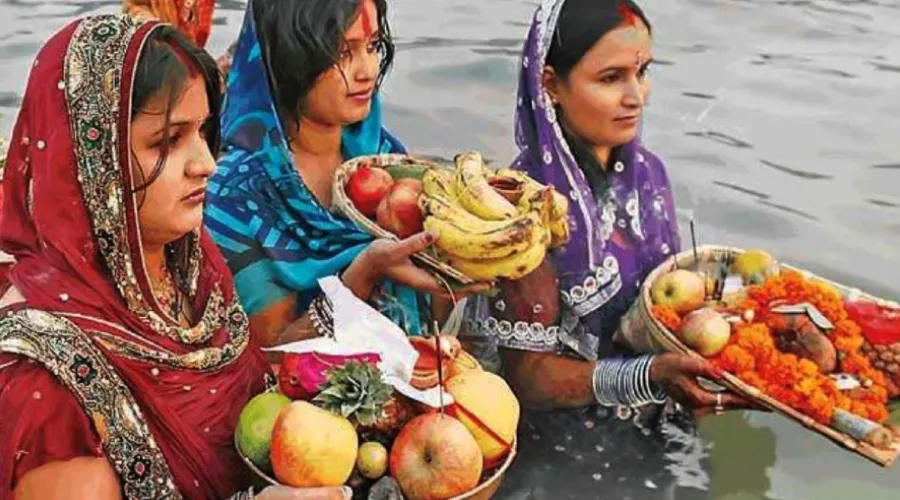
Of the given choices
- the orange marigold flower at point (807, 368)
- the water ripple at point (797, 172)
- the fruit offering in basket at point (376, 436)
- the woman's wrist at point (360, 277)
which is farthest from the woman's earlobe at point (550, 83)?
the water ripple at point (797, 172)

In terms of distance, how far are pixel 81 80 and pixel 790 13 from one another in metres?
8.58

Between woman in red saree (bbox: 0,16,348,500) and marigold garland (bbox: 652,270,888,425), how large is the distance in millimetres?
1446

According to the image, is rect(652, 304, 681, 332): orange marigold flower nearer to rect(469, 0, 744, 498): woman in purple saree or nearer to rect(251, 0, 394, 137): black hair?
rect(469, 0, 744, 498): woman in purple saree

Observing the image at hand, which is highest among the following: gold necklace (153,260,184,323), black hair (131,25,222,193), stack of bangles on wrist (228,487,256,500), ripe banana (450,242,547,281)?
black hair (131,25,222,193)

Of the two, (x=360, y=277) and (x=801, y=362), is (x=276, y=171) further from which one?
(x=801, y=362)

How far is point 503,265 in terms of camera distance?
352 cm

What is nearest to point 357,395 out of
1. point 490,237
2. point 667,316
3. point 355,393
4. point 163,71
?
point 355,393

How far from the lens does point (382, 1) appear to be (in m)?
4.02

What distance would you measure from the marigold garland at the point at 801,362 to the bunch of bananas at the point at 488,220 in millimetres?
A: 576

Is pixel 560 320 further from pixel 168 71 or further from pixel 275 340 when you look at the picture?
pixel 168 71

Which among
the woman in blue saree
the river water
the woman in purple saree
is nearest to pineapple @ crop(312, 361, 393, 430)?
the woman in blue saree

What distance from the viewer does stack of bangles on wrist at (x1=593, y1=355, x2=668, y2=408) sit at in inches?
157

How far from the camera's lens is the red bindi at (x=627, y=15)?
4.03 meters

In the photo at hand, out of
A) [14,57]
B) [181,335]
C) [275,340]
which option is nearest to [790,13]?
[14,57]
